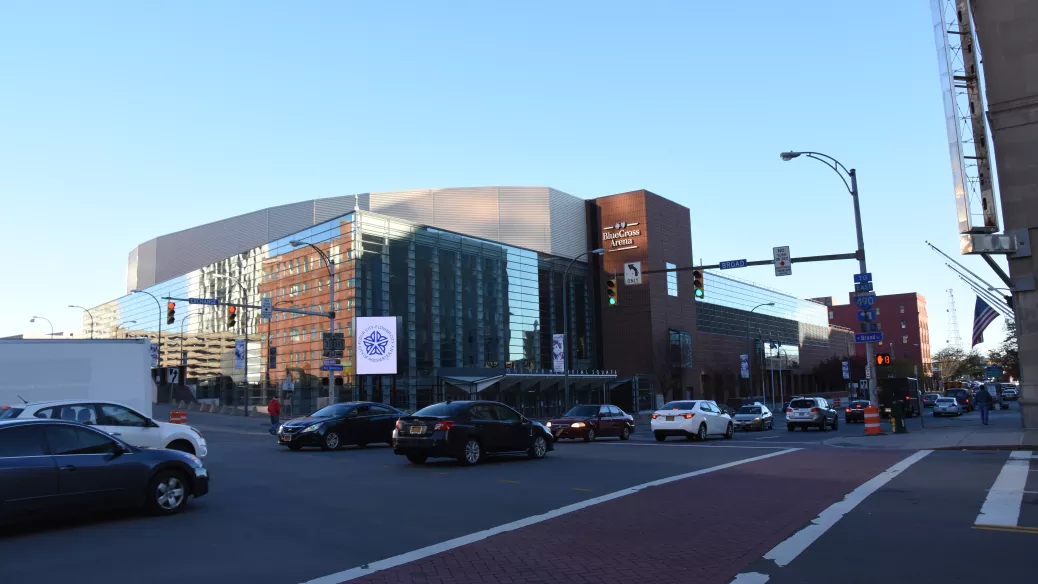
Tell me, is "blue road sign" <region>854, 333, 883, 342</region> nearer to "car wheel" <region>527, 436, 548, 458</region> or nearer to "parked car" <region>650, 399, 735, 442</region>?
"parked car" <region>650, 399, 735, 442</region>

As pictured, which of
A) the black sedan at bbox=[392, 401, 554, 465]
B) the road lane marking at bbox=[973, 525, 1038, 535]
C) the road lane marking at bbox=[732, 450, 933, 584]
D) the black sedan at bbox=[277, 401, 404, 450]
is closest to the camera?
the road lane marking at bbox=[732, 450, 933, 584]

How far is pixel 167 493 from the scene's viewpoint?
1095 centimetres

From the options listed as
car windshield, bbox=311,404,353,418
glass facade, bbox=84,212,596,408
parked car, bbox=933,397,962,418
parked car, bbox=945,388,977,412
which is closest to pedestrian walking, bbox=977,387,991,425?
parked car, bbox=933,397,962,418

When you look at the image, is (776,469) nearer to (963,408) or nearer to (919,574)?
(919,574)

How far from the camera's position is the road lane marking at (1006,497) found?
32.0 feet

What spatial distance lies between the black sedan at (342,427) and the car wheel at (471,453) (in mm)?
7032

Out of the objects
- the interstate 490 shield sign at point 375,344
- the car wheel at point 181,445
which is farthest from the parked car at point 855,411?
the car wheel at point 181,445

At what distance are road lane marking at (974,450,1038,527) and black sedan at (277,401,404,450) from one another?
1653cm

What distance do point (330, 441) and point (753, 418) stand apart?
21.6 m

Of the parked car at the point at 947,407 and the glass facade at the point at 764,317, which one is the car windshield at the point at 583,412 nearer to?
the parked car at the point at 947,407

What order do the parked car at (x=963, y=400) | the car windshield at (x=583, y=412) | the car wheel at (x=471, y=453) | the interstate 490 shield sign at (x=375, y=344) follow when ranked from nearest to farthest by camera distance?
the car wheel at (x=471, y=453)
the car windshield at (x=583, y=412)
the interstate 490 shield sign at (x=375, y=344)
the parked car at (x=963, y=400)

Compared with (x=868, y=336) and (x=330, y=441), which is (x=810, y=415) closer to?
(x=868, y=336)

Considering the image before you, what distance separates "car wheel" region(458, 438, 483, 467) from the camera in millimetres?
17984

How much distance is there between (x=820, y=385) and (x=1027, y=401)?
357 ft
